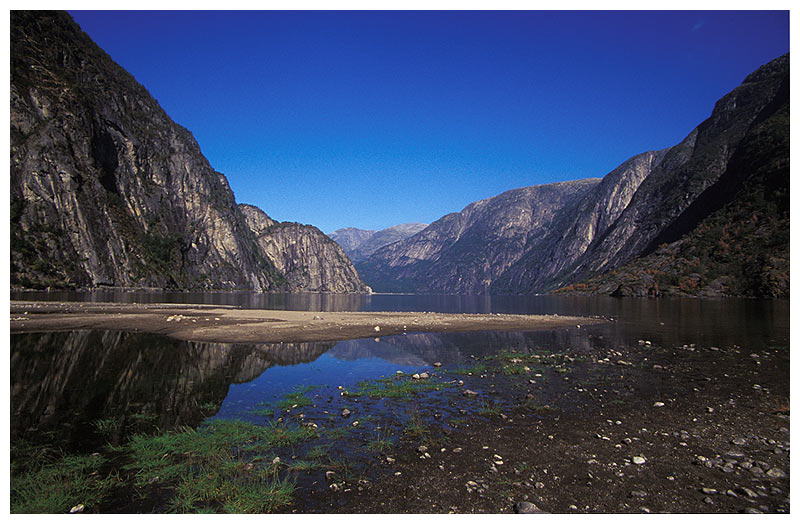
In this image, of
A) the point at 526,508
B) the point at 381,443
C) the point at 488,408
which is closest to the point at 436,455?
the point at 381,443

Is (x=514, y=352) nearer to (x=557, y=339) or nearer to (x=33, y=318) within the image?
(x=557, y=339)

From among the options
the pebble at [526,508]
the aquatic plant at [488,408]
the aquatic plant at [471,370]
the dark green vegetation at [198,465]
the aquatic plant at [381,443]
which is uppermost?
the pebble at [526,508]

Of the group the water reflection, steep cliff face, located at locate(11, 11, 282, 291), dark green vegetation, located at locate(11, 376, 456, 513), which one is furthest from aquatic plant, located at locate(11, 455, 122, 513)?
steep cliff face, located at locate(11, 11, 282, 291)

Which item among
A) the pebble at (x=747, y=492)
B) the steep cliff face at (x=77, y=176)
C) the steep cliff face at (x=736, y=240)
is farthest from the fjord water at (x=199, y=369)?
the steep cliff face at (x=77, y=176)

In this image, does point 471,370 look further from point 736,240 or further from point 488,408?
point 736,240

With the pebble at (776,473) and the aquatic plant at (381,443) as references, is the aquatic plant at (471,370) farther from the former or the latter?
the pebble at (776,473)
